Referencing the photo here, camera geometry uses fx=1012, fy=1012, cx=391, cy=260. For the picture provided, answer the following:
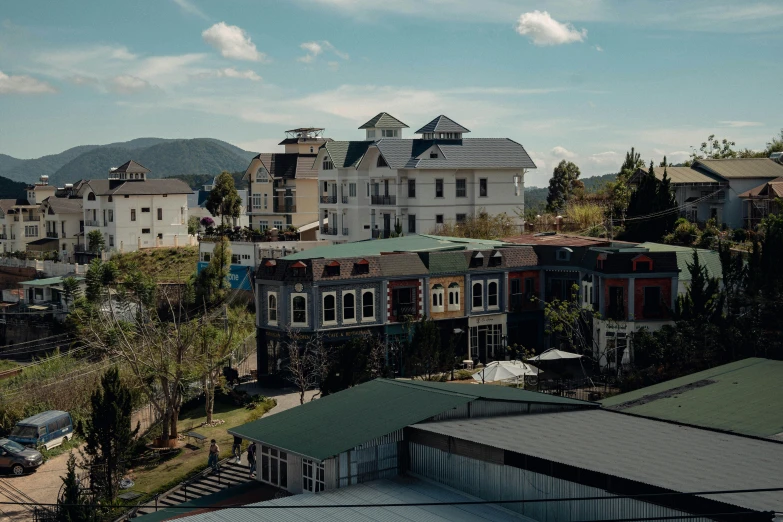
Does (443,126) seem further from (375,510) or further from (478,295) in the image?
(375,510)

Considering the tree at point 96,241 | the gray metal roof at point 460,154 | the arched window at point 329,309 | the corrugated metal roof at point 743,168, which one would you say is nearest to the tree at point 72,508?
the arched window at point 329,309

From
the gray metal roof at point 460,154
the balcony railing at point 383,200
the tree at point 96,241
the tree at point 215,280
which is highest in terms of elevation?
the gray metal roof at point 460,154

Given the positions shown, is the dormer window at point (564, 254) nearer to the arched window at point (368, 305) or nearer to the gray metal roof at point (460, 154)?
the arched window at point (368, 305)

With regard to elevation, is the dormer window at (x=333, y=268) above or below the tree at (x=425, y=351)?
above

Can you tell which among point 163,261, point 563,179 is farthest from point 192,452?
point 563,179

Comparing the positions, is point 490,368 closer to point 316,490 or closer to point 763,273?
point 763,273
